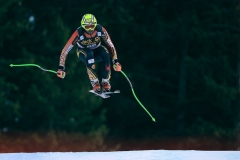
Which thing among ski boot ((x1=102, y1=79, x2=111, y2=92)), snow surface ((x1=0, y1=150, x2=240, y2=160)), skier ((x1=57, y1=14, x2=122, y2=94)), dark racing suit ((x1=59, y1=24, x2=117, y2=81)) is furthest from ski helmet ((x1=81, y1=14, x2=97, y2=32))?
snow surface ((x1=0, y1=150, x2=240, y2=160))

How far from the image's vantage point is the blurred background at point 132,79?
27297 millimetres

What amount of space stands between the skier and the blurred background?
13601 mm

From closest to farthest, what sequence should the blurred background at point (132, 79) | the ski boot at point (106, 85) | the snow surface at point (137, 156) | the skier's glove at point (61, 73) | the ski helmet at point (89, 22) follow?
the ski helmet at point (89, 22)
the skier's glove at point (61, 73)
the ski boot at point (106, 85)
the snow surface at point (137, 156)
the blurred background at point (132, 79)

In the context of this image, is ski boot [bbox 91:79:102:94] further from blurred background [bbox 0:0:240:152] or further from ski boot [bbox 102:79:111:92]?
blurred background [bbox 0:0:240:152]

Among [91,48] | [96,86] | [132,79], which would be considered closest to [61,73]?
[91,48]

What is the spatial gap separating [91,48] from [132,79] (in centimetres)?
1766

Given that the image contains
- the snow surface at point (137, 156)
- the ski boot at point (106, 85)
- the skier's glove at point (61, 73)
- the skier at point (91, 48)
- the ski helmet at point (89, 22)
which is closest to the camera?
the ski helmet at point (89, 22)

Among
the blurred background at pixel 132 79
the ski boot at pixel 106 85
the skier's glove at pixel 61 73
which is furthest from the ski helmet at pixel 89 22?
the blurred background at pixel 132 79

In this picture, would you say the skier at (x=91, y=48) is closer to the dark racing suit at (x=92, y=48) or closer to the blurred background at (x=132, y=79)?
the dark racing suit at (x=92, y=48)

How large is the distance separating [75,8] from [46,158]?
47.4 ft

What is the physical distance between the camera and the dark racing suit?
1238 cm

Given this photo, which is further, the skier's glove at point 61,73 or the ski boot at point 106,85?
the ski boot at point 106,85

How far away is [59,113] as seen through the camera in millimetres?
28000

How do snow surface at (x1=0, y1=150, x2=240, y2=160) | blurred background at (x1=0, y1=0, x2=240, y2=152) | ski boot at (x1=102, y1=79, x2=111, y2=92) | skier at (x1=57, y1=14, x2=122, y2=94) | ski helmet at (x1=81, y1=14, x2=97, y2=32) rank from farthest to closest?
1. blurred background at (x1=0, y1=0, x2=240, y2=152)
2. snow surface at (x1=0, y1=150, x2=240, y2=160)
3. ski boot at (x1=102, y1=79, x2=111, y2=92)
4. skier at (x1=57, y1=14, x2=122, y2=94)
5. ski helmet at (x1=81, y1=14, x2=97, y2=32)
